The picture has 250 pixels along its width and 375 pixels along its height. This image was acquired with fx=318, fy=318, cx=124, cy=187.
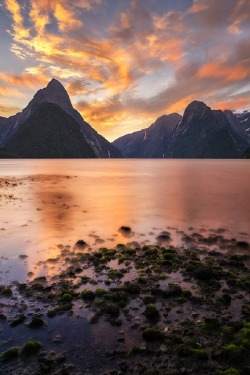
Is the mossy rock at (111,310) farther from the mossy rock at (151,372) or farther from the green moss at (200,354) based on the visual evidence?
the green moss at (200,354)

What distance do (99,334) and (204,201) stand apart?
36128mm

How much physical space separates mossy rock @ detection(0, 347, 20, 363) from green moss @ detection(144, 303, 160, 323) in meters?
4.77

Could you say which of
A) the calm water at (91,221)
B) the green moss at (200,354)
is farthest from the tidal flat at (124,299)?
the calm water at (91,221)

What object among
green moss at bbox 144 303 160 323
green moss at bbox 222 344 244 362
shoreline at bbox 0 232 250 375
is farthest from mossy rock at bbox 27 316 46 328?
green moss at bbox 222 344 244 362

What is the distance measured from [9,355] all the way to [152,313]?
5.20 metres

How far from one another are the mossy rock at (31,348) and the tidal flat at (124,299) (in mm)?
32

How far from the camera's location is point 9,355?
9750 mm

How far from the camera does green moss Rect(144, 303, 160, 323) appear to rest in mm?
12005

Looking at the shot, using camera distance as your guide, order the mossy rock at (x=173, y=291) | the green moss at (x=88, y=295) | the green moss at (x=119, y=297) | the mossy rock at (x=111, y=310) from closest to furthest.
→ the mossy rock at (x=111, y=310) → the green moss at (x=119, y=297) → the green moss at (x=88, y=295) → the mossy rock at (x=173, y=291)

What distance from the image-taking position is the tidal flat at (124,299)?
381 inches

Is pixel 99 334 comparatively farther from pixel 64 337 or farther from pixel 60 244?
pixel 60 244

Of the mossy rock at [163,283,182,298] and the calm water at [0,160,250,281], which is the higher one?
the mossy rock at [163,283,182,298]

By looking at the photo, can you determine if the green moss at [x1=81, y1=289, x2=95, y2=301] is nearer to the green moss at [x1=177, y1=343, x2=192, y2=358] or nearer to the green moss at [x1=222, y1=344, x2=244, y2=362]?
the green moss at [x1=177, y1=343, x2=192, y2=358]

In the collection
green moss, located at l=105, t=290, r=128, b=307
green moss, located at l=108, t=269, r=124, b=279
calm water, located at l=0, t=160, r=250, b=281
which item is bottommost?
calm water, located at l=0, t=160, r=250, b=281
